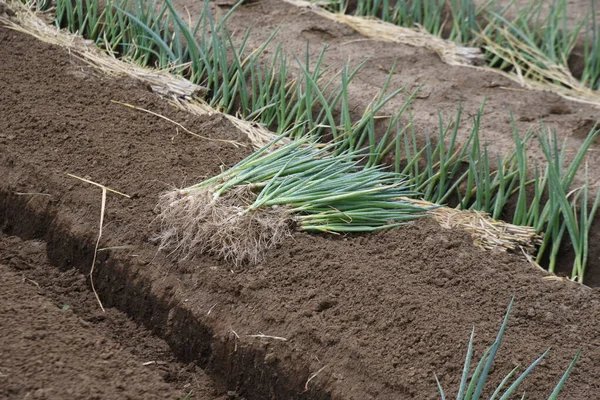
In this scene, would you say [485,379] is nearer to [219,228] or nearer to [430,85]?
[219,228]

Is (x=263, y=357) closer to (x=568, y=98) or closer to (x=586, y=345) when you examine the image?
(x=586, y=345)

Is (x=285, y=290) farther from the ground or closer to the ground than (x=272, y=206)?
closer to the ground

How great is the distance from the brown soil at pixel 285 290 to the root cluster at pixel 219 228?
0.04 m

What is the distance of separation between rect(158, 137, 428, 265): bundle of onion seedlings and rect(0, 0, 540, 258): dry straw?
0.06 meters

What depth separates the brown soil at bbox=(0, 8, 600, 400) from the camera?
211cm

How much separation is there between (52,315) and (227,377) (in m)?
0.47

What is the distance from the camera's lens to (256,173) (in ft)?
8.71

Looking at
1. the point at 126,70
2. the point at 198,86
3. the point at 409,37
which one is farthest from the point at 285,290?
the point at 409,37

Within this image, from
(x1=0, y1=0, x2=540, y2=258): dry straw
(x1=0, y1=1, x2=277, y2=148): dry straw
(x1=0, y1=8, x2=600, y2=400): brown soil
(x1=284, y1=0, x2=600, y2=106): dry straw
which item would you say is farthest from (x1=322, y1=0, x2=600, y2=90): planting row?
(x1=0, y1=8, x2=600, y2=400): brown soil

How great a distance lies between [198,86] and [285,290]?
134 cm

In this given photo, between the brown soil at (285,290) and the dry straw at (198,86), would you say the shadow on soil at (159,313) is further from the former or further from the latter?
the dry straw at (198,86)

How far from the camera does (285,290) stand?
2316 mm

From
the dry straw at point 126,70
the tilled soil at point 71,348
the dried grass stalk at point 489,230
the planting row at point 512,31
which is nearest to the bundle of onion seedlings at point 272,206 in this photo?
the dried grass stalk at point 489,230

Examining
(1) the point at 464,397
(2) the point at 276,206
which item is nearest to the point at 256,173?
(2) the point at 276,206
